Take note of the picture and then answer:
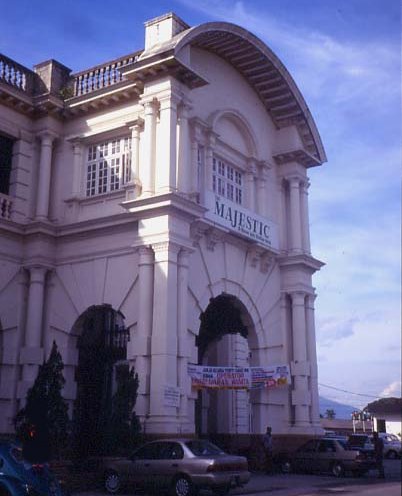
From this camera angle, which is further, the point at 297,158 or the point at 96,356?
the point at 297,158

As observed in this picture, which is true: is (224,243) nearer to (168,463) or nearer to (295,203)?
(295,203)

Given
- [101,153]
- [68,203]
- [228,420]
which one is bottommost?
[228,420]

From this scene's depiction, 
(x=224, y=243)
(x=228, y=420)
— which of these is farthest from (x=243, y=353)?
(x=224, y=243)

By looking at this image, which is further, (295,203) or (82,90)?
(295,203)

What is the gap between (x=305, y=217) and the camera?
88.3 feet

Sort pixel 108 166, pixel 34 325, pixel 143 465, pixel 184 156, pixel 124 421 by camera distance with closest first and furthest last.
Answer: pixel 143 465 → pixel 124 421 → pixel 184 156 → pixel 34 325 → pixel 108 166

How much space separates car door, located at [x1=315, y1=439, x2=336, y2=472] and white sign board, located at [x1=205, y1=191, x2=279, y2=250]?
6951 millimetres

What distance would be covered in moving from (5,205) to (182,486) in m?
11.4

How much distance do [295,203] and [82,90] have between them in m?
9.03

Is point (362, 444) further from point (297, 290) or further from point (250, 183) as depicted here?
point (250, 183)

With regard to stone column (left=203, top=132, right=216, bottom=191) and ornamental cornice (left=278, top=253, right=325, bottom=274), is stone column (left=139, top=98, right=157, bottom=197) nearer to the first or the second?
stone column (left=203, top=132, right=216, bottom=191)

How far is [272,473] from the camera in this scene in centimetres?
2288

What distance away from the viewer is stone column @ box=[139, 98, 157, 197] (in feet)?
67.9

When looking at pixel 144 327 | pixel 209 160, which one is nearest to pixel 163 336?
pixel 144 327
